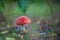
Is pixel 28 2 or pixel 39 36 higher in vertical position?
pixel 28 2

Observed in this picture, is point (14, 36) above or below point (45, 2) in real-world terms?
below

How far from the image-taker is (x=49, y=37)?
1.27 meters

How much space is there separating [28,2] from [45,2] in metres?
0.15

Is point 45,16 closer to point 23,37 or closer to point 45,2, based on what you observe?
point 45,2

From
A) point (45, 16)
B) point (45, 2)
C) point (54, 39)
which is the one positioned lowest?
point (54, 39)

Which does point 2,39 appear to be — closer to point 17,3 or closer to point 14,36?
point 14,36

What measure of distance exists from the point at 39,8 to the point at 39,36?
0.80ft

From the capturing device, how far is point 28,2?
1.29m

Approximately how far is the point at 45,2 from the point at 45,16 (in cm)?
12

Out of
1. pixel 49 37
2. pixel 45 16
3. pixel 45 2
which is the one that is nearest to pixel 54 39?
pixel 49 37

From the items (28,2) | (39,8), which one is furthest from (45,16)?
(28,2)

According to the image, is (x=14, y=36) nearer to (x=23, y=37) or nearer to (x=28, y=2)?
(x=23, y=37)

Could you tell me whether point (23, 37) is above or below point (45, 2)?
below

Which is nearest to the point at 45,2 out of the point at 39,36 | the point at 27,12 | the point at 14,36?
the point at 27,12
